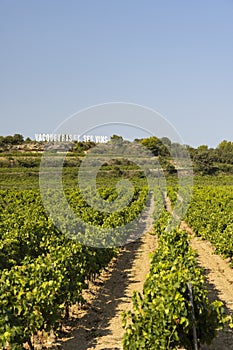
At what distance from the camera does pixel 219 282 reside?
12.9m

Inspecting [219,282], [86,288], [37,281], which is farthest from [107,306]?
[219,282]

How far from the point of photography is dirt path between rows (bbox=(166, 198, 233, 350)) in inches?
333

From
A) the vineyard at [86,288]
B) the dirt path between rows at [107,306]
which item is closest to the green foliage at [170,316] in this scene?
the vineyard at [86,288]

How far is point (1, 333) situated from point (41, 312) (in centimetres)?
133

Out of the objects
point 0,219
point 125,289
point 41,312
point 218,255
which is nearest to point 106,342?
point 41,312

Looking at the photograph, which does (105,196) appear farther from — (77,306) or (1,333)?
(1,333)

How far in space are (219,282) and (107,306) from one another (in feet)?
12.5

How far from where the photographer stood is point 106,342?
28.3 feet

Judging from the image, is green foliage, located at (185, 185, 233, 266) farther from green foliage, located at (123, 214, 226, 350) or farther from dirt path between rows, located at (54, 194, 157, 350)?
Answer: green foliage, located at (123, 214, 226, 350)

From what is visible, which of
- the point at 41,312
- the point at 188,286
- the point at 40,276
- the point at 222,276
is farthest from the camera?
the point at 222,276

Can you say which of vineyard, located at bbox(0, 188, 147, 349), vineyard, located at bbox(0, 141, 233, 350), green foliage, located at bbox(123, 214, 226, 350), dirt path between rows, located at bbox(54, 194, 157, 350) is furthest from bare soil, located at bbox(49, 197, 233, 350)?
green foliage, located at bbox(123, 214, 226, 350)

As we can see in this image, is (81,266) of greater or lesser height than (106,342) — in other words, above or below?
above

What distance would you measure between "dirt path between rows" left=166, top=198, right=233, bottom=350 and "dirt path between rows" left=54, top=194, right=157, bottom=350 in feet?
6.34

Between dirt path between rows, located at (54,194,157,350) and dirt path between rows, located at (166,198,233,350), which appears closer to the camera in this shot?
dirt path between rows, located at (166,198,233,350)
